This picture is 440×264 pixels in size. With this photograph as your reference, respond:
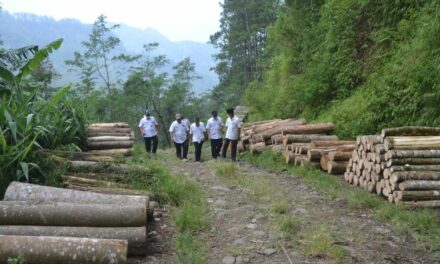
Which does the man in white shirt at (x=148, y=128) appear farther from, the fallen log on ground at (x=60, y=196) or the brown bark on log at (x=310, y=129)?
the fallen log on ground at (x=60, y=196)

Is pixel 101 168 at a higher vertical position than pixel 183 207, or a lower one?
higher

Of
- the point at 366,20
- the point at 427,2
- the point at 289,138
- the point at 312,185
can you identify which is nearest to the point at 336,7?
the point at 366,20

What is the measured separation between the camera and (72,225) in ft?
15.1

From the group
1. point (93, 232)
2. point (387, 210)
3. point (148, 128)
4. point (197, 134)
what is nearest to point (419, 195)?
point (387, 210)

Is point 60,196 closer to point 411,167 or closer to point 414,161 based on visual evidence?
point 411,167

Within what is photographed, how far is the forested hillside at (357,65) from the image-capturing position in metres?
9.20

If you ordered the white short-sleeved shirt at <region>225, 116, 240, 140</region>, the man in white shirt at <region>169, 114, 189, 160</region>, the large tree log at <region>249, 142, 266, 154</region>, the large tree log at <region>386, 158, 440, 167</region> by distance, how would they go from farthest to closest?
the man in white shirt at <region>169, 114, 189, 160</region> → the large tree log at <region>249, 142, 266, 154</region> → the white short-sleeved shirt at <region>225, 116, 240, 140</region> → the large tree log at <region>386, 158, 440, 167</region>

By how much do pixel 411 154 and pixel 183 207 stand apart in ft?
12.4

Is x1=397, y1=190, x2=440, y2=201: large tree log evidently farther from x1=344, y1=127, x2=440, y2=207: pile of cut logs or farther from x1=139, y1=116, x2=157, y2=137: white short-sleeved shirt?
x1=139, y1=116, x2=157, y2=137: white short-sleeved shirt

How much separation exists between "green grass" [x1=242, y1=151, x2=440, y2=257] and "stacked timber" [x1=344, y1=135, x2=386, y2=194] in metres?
0.18

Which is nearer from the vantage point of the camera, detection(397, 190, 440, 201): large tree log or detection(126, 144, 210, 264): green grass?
detection(126, 144, 210, 264): green grass

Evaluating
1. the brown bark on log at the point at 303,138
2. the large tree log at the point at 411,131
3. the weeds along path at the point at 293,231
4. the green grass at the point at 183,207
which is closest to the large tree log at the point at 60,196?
the green grass at the point at 183,207

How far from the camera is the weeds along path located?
15.0ft

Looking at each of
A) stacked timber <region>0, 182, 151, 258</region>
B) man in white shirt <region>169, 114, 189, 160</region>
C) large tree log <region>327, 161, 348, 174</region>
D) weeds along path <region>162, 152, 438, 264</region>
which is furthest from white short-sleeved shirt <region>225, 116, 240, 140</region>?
stacked timber <region>0, 182, 151, 258</region>
